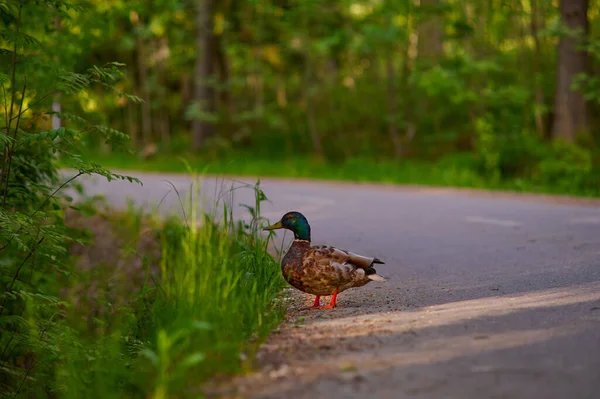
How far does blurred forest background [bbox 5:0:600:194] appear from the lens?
2223 centimetres

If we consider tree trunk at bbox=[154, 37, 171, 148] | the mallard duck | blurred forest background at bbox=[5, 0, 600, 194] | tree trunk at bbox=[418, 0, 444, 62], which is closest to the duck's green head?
the mallard duck

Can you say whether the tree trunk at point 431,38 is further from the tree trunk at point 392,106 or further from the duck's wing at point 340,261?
the duck's wing at point 340,261

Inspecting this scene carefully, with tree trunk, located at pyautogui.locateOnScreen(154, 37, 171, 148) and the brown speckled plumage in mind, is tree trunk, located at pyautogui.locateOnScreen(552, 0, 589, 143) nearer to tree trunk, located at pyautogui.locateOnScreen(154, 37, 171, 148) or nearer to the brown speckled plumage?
the brown speckled plumage

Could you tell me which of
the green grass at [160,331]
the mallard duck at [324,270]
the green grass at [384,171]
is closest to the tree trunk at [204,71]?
the green grass at [384,171]

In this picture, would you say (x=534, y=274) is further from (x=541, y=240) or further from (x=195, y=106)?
(x=195, y=106)

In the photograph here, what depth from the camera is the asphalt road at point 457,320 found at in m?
4.46

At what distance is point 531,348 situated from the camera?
5062 mm

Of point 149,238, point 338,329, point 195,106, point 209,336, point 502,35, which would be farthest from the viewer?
point 502,35

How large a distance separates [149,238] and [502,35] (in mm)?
25151

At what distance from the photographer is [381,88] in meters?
35.8

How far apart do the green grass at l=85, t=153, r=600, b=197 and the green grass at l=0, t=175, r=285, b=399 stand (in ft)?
26.3

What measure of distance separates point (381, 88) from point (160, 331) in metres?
31.2

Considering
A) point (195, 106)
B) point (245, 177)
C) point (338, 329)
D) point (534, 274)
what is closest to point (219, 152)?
point (195, 106)

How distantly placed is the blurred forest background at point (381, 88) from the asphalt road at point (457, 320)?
798cm
